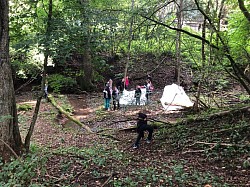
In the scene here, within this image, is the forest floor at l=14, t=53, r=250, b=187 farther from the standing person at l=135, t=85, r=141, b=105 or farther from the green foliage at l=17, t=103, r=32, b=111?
the standing person at l=135, t=85, r=141, b=105

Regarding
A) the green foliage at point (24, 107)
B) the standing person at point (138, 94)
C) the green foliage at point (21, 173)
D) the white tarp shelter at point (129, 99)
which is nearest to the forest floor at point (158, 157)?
the green foliage at point (21, 173)

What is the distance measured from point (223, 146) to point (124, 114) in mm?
9041

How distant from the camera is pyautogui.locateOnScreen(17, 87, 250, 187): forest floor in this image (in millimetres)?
5707

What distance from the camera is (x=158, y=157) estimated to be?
314 inches

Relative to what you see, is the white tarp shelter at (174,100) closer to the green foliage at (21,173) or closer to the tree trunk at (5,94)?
the tree trunk at (5,94)

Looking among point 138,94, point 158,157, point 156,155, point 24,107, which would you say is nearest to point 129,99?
point 138,94

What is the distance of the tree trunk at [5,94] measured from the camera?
6.50 m

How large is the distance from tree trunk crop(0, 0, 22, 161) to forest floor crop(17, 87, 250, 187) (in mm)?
1058

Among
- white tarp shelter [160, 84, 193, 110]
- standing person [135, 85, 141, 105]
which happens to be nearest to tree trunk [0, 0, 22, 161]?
white tarp shelter [160, 84, 193, 110]

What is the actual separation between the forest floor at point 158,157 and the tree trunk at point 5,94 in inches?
41.6

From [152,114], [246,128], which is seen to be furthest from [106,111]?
[246,128]

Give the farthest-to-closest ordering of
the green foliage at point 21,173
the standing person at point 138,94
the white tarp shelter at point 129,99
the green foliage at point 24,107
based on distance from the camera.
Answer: the white tarp shelter at point 129,99, the standing person at point 138,94, the green foliage at point 24,107, the green foliage at point 21,173

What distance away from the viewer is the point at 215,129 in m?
8.62

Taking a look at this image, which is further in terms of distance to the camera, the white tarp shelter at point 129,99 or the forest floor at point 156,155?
the white tarp shelter at point 129,99
